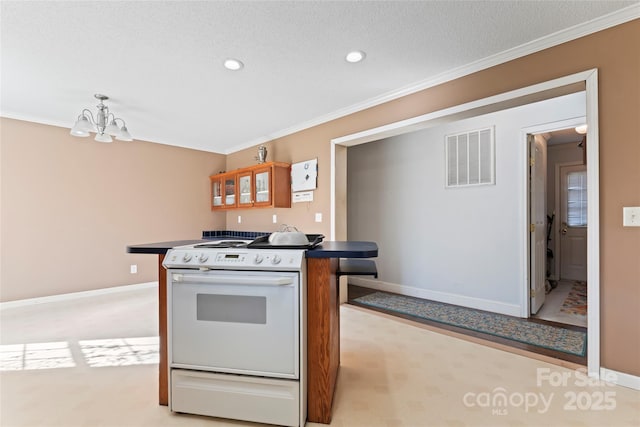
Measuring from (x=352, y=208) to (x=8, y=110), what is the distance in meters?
4.43

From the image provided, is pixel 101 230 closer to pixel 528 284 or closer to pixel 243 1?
pixel 243 1

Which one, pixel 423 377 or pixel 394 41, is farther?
pixel 394 41

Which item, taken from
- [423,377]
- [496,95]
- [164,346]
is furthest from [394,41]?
[164,346]

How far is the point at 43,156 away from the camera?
390cm

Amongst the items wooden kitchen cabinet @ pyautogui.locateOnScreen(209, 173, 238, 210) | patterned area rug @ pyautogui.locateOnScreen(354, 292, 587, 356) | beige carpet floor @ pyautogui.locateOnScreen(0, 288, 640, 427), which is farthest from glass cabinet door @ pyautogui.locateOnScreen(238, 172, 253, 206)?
beige carpet floor @ pyautogui.locateOnScreen(0, 288, 640, 427)

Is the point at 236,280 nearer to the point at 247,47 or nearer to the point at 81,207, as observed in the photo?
the point at 247,47

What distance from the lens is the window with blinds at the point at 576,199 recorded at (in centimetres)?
535

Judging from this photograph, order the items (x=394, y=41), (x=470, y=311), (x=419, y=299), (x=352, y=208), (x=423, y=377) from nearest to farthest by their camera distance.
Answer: (x=423, y=377), (x=394, y=41), (x=470, y=311), (x=419, y=299), (x=352, y=208)

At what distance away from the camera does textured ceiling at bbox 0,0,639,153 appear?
191 centimetres

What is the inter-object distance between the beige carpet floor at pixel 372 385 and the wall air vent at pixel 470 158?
6.26ft

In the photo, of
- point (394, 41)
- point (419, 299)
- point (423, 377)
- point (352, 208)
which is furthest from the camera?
point (352, 208)

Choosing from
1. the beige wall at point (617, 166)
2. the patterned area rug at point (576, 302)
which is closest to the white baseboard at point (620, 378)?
the beige wall at point (617, 166)

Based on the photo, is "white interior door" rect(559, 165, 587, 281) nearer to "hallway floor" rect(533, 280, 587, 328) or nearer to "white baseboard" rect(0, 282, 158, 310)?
"hallway floor" rect(533, 280, 587, 328)

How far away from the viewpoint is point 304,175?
13.7ft
